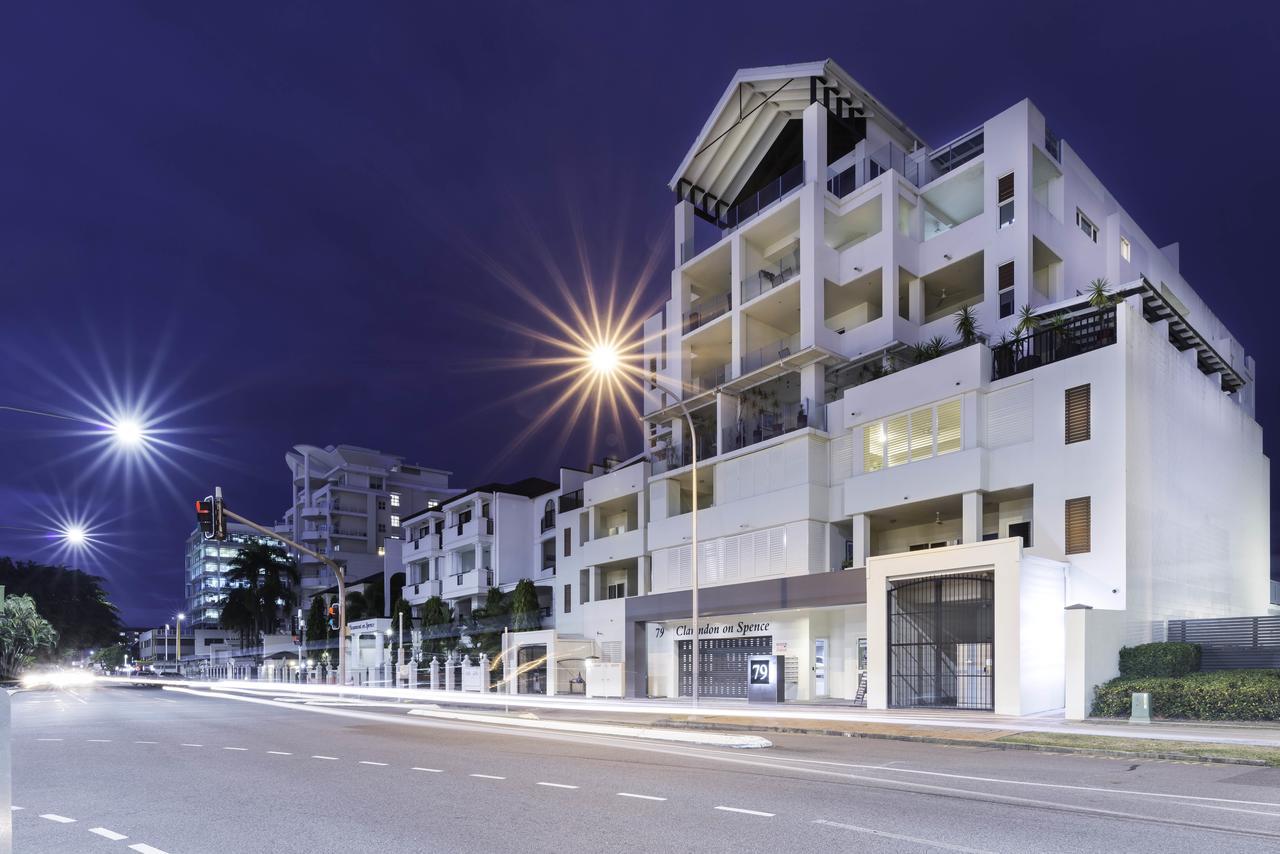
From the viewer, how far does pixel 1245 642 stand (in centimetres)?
2478

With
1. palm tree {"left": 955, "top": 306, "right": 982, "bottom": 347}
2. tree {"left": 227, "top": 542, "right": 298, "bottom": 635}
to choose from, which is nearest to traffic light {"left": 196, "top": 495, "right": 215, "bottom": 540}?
palm tree {"left": 955, "top": 306, "right": 982, "bottom": 347}

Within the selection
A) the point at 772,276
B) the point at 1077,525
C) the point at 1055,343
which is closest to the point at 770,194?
the point at 772,276

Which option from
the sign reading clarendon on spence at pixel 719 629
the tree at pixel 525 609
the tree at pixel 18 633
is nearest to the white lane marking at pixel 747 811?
the sign reading clarendon on spence at pixel 719 629

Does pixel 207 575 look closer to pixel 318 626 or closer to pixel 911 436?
pixel 318 626

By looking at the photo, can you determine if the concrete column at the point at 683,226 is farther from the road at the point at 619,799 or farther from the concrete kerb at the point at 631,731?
the road at the point at 619,799

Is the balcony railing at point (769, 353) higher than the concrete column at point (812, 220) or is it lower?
lower

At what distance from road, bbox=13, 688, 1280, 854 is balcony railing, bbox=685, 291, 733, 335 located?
27.7 m

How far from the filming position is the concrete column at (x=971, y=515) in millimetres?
30281

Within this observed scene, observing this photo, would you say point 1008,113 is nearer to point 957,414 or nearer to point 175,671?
point 957,414

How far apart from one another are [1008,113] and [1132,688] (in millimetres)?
22585

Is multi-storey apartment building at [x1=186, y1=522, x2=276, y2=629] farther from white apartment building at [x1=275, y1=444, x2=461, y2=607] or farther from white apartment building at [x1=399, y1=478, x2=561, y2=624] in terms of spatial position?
white apartment building at [x1=399, y1=478, x2=561, y2=624]

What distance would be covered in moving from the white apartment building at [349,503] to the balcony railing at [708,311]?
75663 mm

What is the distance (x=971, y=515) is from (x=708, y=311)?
1866cm

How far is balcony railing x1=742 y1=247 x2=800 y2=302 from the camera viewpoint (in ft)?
138
